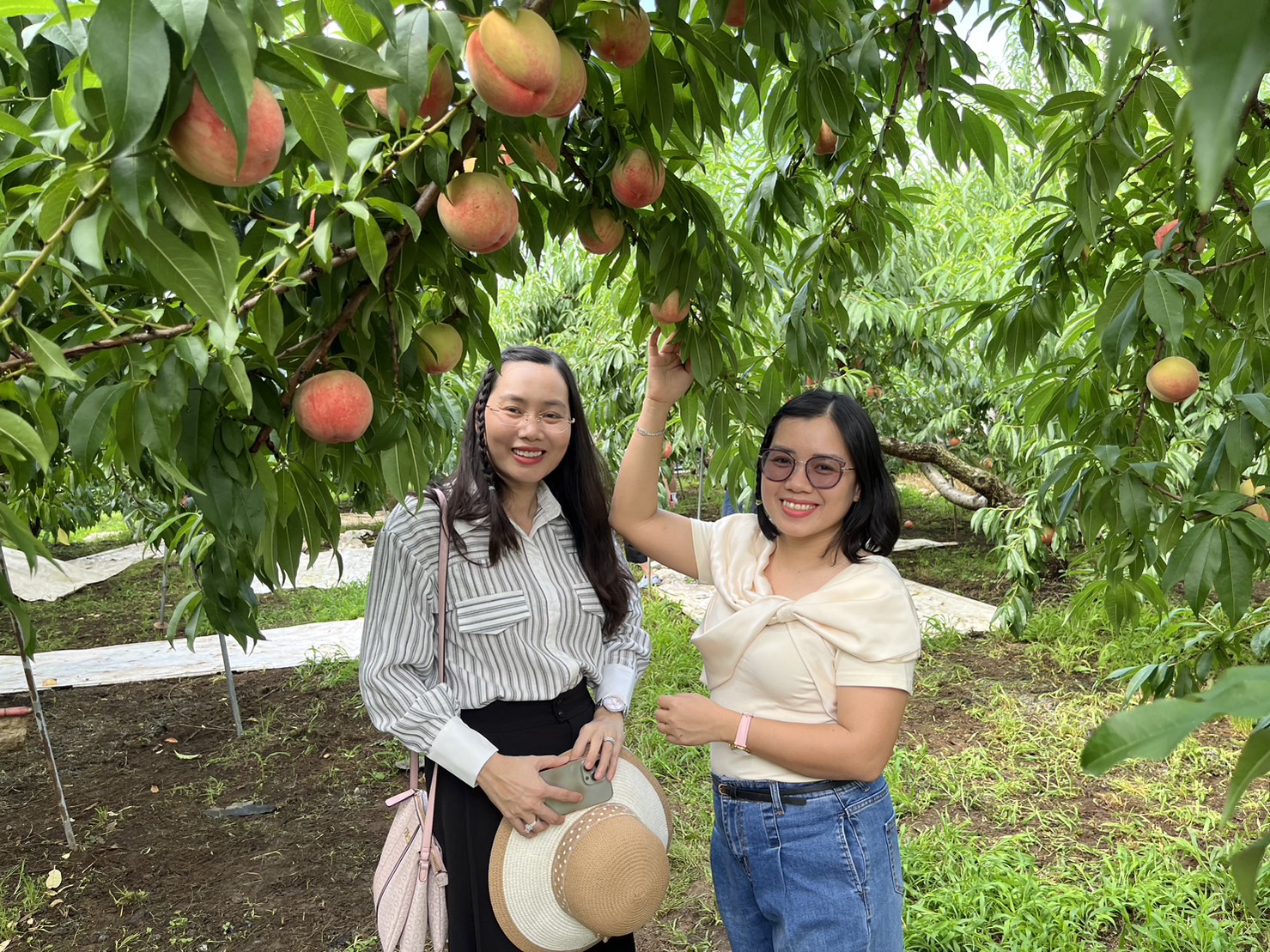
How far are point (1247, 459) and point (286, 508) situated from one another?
1.56m

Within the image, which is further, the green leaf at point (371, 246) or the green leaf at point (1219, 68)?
the green leaf at point (371, 246)

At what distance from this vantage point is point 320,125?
69 cm

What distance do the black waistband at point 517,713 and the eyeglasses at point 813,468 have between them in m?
0.57

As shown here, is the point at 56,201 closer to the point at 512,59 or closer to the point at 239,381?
the point at 239,381

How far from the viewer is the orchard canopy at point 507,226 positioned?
587mm

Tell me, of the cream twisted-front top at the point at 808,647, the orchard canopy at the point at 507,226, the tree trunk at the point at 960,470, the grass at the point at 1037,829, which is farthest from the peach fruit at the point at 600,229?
the tree trunk at the point at 960,470

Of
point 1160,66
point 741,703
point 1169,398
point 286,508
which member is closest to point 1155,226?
point 1169,398

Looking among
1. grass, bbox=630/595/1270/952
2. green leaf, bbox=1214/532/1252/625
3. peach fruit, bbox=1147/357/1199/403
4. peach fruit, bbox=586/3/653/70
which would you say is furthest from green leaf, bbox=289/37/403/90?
grass, bbox=630/595/1270/952

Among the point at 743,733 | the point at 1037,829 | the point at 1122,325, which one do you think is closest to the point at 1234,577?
the point at 1122,325

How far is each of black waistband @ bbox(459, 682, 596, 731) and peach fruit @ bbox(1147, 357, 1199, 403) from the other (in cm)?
125

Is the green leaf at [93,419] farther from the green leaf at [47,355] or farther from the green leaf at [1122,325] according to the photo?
the green leaf at [1122,325]

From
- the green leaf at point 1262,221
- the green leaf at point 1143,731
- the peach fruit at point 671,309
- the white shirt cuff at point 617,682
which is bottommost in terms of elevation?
the white shirt cuff at point 617,682

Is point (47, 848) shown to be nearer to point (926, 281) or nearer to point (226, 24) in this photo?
point (226, 24)

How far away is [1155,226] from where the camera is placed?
74.7 inches
